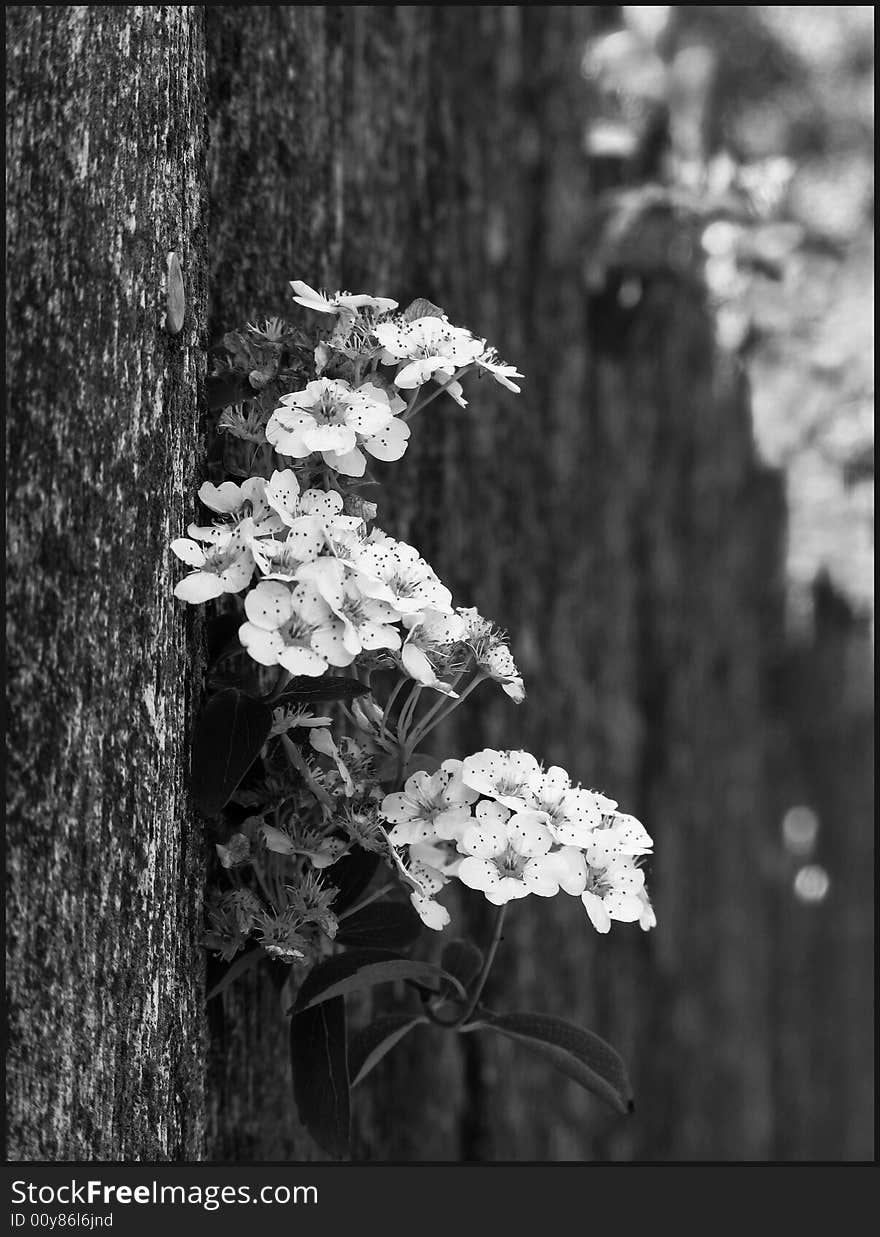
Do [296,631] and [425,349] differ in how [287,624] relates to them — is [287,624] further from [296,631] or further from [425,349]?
[425,349]

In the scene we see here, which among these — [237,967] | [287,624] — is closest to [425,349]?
[287,624]

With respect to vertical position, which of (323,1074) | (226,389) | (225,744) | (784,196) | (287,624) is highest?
(784,196)

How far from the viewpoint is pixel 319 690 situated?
102 centimetres

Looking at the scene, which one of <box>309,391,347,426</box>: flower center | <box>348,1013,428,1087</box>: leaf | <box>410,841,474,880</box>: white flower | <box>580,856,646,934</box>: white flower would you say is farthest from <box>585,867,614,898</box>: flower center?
<box>309,391,347,426</box>: flower center

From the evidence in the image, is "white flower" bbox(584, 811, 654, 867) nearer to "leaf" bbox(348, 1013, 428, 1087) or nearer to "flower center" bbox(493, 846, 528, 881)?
"flower center" bbox(493, 846, 528, 881)

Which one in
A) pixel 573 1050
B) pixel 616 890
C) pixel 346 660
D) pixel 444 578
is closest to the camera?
pixel 346 660

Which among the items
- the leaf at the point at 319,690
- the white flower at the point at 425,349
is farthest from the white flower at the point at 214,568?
the white flower at the point at 425,349

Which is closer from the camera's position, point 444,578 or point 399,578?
point 399,578

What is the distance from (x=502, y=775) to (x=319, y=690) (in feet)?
0.62

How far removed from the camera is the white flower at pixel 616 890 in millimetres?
1032

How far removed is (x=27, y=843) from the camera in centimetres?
110

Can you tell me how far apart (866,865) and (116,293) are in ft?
11.1

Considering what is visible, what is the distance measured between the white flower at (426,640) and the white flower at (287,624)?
0.08 meters

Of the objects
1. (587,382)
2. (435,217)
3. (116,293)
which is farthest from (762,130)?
(116,293)
